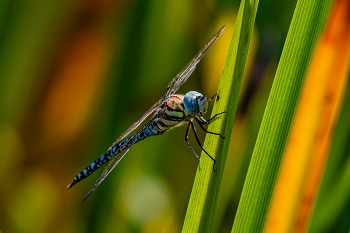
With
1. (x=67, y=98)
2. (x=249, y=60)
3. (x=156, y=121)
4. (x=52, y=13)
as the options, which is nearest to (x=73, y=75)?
(x=67, y=98)

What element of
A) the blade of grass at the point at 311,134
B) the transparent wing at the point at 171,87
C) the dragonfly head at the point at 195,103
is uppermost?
the transparent wing at the point at 171,87

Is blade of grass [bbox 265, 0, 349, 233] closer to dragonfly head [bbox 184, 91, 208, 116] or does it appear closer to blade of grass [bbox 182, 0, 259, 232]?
blade of grass [bbox 182, 0, 259, 232]

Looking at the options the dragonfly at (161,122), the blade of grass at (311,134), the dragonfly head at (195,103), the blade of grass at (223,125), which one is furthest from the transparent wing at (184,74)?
the blade of grass at (223,125)

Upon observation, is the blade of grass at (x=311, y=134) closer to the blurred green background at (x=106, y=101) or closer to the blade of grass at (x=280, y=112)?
the blade of grass at (x=280, y=112)

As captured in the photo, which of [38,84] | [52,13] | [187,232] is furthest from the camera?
[38,84]

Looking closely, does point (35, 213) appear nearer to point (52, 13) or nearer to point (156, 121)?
point (156, 121)

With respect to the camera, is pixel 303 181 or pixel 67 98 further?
pixel 67 98

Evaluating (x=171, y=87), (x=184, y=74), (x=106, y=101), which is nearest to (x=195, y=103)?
(x=184, y=74)

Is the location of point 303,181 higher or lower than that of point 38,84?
lower
